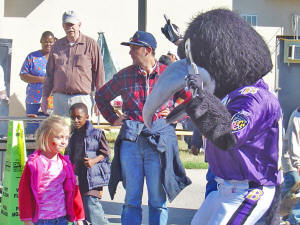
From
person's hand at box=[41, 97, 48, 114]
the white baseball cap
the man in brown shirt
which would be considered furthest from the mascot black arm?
person's hand at box=[41, 97, 48, 114]

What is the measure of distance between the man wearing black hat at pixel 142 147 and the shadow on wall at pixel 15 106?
9212 mm

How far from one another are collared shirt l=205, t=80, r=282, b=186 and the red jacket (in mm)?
1634

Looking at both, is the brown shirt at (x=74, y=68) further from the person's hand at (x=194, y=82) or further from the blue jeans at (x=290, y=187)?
the person's hand at (x=194, y=82)

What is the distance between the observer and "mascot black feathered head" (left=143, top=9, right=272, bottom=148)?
3.38m

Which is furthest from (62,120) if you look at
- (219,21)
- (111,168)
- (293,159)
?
(293,159)

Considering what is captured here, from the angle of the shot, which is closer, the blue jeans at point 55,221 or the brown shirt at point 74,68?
the blue jeans at point 55,221

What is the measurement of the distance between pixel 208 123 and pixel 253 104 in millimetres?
313

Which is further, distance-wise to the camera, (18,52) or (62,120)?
(18,52)

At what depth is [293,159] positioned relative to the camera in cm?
677

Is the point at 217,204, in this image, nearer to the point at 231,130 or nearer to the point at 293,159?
the point at 231,130

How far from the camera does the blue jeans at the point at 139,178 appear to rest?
538 cm

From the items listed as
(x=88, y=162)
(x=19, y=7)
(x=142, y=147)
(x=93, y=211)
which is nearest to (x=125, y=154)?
(x=142, y=147)

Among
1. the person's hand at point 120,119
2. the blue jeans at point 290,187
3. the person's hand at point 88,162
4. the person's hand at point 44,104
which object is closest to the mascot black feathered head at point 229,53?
the person's hand at point 120,119

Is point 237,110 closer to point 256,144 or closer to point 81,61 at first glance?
point 256,144
